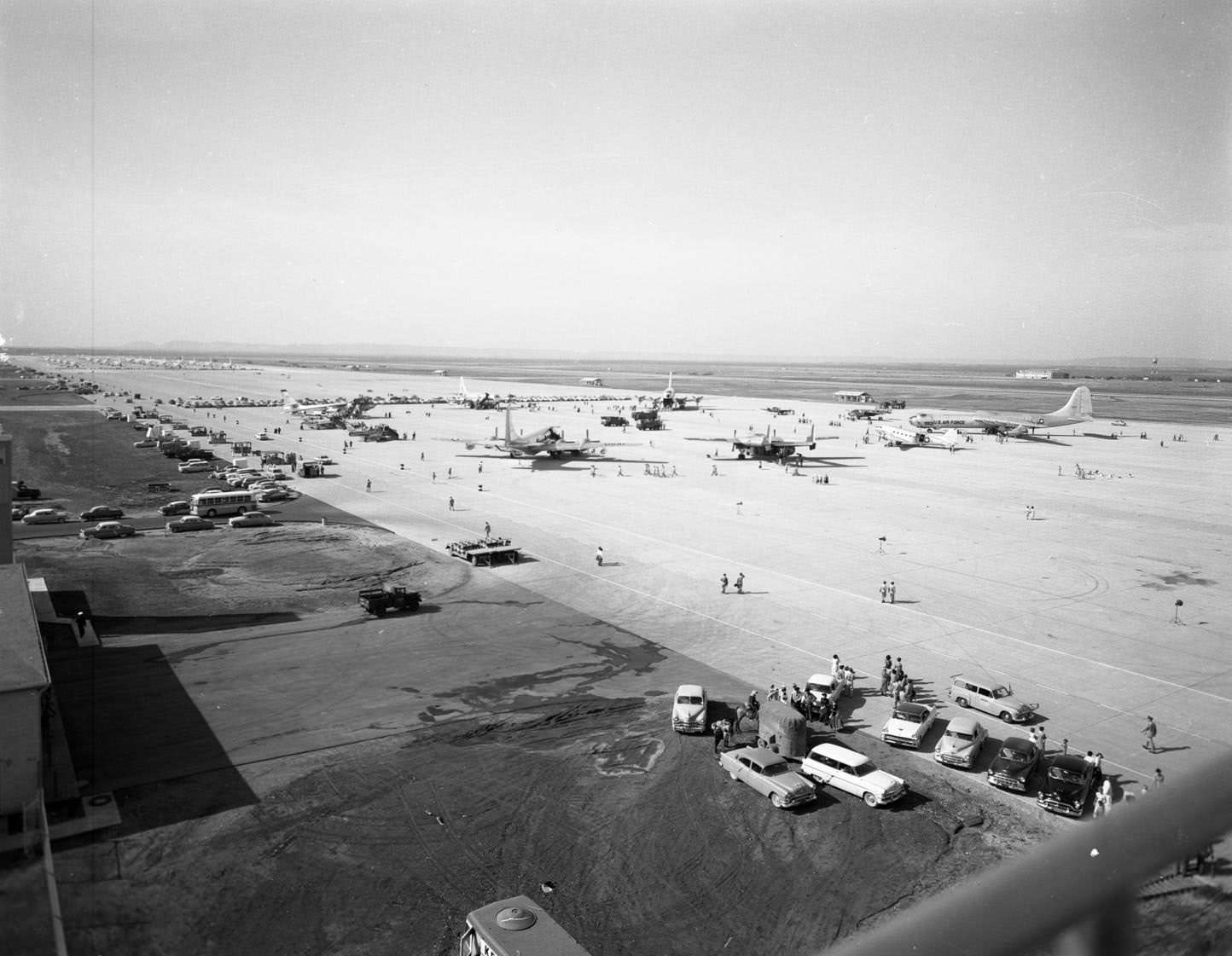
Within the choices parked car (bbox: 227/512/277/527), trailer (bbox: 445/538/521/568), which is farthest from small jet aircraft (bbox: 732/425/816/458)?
parked car (bbox: 227/512/277/527)

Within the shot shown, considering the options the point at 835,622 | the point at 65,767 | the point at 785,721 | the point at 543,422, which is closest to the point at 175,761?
the point at 65,767

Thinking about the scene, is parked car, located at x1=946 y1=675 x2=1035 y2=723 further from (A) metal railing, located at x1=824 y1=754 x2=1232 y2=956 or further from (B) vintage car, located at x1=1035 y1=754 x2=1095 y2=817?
(A) metal railing, located at x1=824 y1=754 x2=1232 y2=956

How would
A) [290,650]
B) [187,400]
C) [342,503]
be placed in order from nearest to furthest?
[290,650]
[342,503]
[187,400]

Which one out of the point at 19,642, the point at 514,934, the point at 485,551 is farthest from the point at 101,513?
the point at 514,934

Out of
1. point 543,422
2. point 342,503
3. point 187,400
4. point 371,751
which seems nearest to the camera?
point 371,751

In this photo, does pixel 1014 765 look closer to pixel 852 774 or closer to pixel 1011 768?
pixel 1011 768

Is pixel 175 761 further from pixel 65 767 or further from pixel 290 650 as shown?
pixel 290 650

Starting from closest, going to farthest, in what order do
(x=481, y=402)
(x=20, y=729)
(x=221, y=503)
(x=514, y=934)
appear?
(x=514, y=934)
(x=20, y=729)
(x=221, y=503)
(x=481, y=402)
